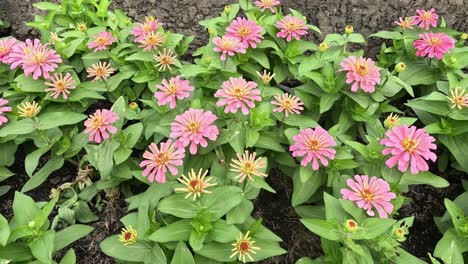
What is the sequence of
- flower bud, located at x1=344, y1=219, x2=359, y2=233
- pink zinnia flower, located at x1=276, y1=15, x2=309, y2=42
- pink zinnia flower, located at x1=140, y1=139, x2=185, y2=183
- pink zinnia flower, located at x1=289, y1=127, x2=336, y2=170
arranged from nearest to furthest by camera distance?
flower bud, located at x1=344, y1=219, x2=359, y2=233
pink zinnia flower, located at x1=140, y1=139, x2=185, y2=183
pink zinnia flower, located at x1=289, y1=127, x2=336, y2=170
pink zinnia flower, located at x1=276, y1=15, x2=309, y2=42

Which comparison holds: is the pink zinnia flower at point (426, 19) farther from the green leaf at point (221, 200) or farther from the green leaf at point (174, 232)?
the green leaf at point (174, 232)

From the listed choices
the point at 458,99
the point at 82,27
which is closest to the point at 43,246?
the point at 82,27

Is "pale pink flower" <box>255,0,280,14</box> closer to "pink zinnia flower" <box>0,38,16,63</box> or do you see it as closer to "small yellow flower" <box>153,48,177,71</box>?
"small yellow flower" <box>153,48,177,71</box>

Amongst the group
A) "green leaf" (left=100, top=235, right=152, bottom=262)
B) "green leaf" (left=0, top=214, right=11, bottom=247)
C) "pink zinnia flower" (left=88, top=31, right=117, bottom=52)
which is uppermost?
"pink zinnia flower" (left=88, top=31, right=117, bottom=52)

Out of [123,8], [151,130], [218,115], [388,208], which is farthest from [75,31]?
[388,208]

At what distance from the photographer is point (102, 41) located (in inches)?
88.0

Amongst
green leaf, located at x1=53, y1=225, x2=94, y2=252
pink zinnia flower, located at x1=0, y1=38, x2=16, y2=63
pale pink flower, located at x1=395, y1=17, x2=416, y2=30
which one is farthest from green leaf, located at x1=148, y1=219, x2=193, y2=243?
pale pink flower, located at x1=395, y1=17, x2=416, y2=30

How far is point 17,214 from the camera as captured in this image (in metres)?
1.76

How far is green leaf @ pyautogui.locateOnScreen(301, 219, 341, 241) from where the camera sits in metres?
1.60

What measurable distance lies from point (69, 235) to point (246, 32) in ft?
4.25

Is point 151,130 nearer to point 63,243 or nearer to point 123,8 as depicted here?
point 63,243

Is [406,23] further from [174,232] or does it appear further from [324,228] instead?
[174,232]

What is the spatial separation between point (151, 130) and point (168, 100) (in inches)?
9.7

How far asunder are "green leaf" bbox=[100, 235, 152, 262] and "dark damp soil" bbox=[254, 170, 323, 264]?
561mm
